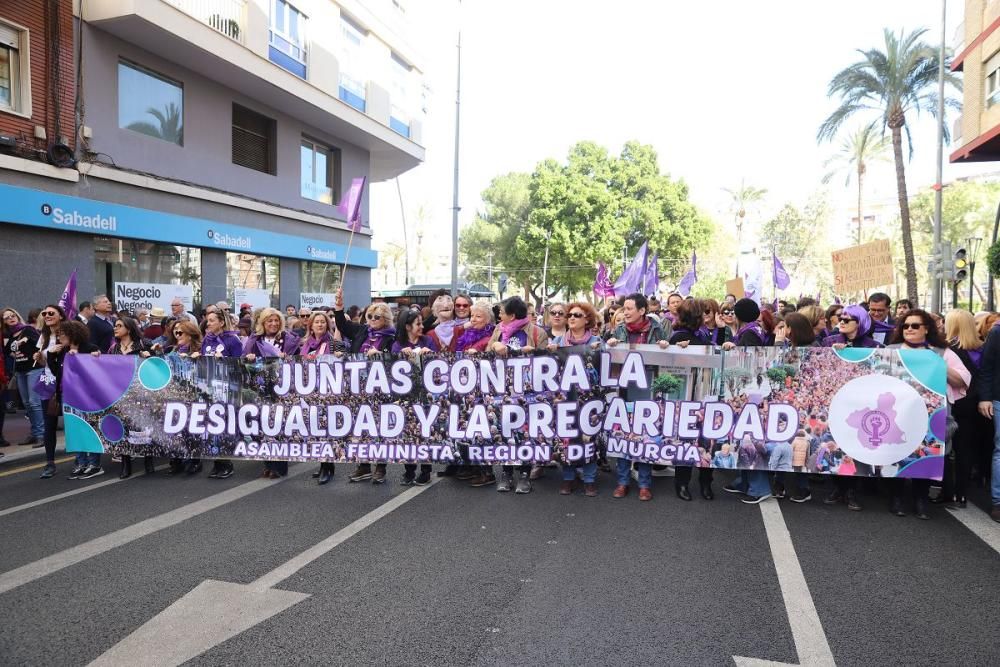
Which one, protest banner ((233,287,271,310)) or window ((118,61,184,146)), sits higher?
window ((118,61,184,146))

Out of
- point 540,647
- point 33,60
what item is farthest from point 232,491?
point 33,60

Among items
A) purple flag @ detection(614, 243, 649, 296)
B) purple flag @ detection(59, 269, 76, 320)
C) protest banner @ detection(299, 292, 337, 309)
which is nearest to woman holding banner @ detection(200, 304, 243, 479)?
purple flag @ detection(59, 269, 76, 320)

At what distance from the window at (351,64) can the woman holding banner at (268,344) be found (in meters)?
15.0

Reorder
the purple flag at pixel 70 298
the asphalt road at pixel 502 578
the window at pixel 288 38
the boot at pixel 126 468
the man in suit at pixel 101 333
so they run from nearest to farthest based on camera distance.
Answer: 1. the asphalt road at pixel 502 578
2. the boot at pixel 126 468
3. the man in suit at pixel 101 333
4. the purple flag at pixel 70 298
5. the window at pixel 288 38

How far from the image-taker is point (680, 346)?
6117 millimetres

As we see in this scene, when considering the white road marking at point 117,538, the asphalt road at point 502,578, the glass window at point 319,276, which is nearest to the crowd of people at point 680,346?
the asphalt road at point 502,578

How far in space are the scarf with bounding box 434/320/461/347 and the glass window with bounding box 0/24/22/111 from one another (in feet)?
33.0

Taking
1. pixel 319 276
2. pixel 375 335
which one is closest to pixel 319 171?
pixel 319 276

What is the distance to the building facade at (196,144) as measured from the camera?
12492mm

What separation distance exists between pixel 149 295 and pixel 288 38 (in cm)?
816

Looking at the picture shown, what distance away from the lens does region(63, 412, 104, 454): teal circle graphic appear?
688 cm

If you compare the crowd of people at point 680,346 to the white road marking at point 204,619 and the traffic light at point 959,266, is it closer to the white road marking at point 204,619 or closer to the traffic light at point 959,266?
the white road marking at point 204,619

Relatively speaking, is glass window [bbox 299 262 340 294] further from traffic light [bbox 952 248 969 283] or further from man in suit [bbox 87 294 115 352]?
traffic light [bbox 952 248 969 283]

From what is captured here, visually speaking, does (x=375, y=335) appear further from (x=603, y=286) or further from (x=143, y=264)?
(x=603, y=286)
